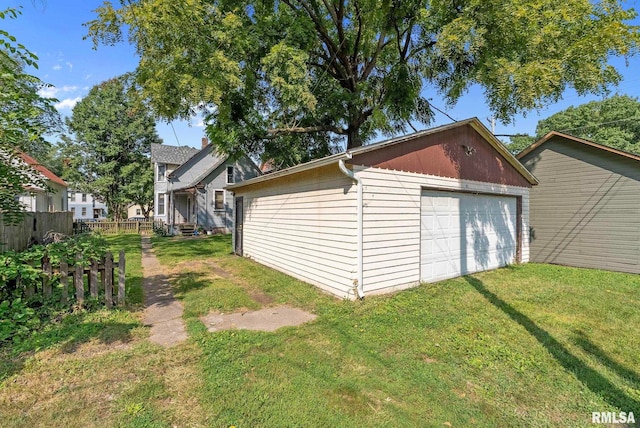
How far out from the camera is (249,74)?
401 inches

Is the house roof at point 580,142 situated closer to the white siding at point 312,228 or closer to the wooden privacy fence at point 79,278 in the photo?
the white siding at point 312,228

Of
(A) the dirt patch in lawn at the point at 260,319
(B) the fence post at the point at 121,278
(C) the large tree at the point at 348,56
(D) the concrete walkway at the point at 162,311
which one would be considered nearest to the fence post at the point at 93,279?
(B) the fence post at the point at 121,278

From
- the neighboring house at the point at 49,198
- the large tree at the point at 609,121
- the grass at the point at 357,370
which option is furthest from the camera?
the large tree at the point at 609,121

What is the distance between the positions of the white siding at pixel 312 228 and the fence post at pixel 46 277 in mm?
4680

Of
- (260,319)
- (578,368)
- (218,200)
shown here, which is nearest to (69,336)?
(260,319)

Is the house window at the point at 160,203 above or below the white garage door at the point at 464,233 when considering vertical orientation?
above

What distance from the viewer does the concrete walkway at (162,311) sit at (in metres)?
4.22

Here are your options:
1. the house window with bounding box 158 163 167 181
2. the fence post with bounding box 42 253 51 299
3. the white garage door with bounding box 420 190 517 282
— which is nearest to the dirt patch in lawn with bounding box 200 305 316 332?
the fence post with bounding box 42 253 51 299

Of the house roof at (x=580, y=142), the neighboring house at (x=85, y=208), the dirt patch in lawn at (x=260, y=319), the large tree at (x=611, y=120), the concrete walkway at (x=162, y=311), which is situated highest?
the large tree at (x=611, y=120)

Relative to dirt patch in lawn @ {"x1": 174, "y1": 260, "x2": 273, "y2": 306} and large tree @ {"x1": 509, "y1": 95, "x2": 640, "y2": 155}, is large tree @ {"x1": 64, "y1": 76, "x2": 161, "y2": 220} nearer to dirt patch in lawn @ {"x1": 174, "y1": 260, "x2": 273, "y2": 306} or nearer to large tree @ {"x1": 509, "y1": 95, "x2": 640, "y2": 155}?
dirt patch in lawn @ {"x1": 174, "y1": 260, "x2": 273, "y2": 306}

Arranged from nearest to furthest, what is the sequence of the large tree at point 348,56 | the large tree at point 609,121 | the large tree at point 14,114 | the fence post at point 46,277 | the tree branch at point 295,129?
the large tree at point 14,114, the fence post at point 46,277, the large tree at point 348,56, the tree branch at point 295,129, the large tree at point 609,121

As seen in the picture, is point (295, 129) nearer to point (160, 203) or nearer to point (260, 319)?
point (260, 319)

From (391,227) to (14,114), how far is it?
6322 mm

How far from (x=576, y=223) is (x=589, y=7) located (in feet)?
20.3
